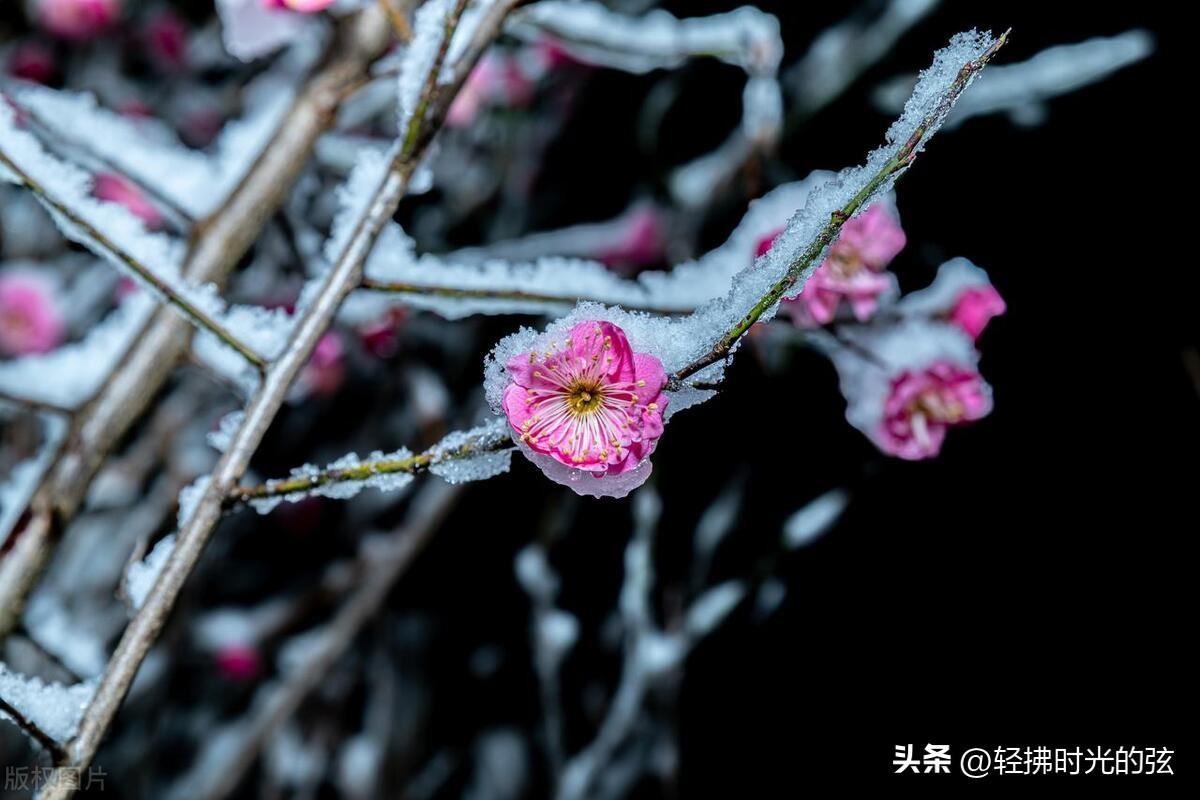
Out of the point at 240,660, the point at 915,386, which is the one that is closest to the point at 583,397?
the point at 915,386

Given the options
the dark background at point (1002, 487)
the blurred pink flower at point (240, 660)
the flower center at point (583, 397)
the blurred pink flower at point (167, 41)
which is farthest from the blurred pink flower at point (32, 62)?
the flower center at point (583, 397)

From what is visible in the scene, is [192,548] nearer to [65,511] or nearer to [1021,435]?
[65,511]

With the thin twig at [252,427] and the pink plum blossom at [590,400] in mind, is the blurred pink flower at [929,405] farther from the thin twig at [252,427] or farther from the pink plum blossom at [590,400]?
the thin twig at [252,427]

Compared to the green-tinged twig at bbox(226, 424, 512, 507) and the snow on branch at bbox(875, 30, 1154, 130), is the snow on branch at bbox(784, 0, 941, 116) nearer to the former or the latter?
the snow on branch at bbox(875, 30, 1154, 130)

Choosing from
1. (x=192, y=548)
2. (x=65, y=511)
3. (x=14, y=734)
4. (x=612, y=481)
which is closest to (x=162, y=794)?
(x=14, y=734)

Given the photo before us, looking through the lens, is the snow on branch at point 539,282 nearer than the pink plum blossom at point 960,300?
Yes

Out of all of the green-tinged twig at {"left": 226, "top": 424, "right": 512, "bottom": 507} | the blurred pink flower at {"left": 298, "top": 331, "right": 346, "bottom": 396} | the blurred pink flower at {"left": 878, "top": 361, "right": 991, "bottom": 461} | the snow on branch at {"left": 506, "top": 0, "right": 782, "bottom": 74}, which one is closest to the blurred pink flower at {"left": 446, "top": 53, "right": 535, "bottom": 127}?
the blurred pink flower at {"left": 298, "top": 331, "right": 346, "bottom": 396}
